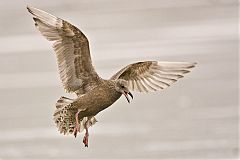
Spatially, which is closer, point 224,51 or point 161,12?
point 224,51

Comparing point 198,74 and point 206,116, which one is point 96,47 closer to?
point 198,74

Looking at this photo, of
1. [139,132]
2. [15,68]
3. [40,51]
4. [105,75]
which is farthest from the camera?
[40,51]

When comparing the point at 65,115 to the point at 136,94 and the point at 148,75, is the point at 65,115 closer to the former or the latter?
the point at 148,75

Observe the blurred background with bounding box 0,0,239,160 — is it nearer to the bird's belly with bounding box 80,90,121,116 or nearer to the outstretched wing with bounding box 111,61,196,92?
the outstretched wing with bounding box 111,61,196,92

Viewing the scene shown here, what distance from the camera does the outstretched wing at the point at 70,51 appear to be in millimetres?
4250

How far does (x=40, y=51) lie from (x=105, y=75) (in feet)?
3.67

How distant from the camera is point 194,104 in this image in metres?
6.15

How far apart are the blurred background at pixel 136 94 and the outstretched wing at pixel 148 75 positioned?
31.6 inches

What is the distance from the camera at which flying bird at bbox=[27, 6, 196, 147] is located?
4238 millimetres

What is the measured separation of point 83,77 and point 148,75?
0.30 m

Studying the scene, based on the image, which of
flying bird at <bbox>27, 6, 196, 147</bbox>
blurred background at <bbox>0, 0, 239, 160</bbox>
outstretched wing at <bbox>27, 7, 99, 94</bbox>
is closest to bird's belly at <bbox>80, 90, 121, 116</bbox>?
flying bird at <bbox>27, 6, 196, 147</bbox>

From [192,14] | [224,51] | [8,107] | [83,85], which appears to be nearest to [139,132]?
[8,107]

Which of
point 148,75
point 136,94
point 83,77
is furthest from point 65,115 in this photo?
point 136,94

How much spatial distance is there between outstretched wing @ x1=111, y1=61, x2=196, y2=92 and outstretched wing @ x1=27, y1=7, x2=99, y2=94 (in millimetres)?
135
